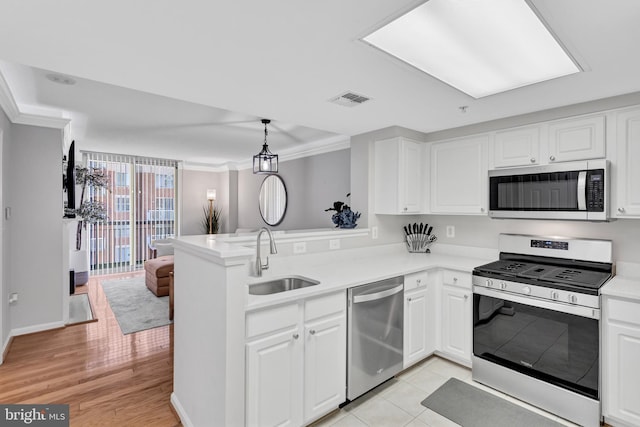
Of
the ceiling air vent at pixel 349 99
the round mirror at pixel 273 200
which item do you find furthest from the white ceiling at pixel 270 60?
the round mirror at pixel 273 200

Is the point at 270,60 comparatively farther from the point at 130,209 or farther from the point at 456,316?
the point at 130,209

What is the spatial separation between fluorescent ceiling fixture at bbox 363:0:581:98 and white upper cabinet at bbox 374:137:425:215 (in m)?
1.13

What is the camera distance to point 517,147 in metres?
2.76

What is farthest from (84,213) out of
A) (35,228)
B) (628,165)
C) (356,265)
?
Result: (628,165)

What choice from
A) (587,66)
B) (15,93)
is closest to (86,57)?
(15,93)

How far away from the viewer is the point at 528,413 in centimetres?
Answer: 220

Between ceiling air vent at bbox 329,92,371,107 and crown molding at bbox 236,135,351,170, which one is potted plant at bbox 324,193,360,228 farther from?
crown molding at bbox 236,135,351,170

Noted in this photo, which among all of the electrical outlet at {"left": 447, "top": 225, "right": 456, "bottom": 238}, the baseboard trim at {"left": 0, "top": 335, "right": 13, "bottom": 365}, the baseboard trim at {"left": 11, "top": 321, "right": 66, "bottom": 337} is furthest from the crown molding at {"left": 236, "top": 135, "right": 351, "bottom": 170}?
the baseboard trim at {"left": 0, "top": 335, "right": 13, "bottom": 365}

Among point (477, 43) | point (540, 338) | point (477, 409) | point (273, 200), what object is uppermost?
point (477, 43)

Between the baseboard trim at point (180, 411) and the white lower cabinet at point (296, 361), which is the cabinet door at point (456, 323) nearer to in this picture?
the white lower cabinet at point (296, 361)

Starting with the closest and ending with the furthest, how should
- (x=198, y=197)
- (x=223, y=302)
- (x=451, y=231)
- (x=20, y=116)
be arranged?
A: 1. (x=223, y=302)
2. (x=20, y=116)
3. (x=451, y=231)
4. (x=198, y=197)

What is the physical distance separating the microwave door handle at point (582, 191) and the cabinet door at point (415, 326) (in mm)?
1278

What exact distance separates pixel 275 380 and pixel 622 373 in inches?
81.6

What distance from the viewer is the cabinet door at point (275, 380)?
5.50ft
